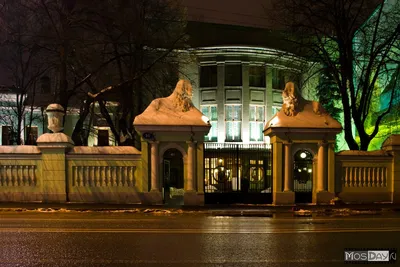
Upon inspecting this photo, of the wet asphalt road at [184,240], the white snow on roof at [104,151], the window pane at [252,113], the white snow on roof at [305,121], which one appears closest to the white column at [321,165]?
the white snow on roof at [305,121]

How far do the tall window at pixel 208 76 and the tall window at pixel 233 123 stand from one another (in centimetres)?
262

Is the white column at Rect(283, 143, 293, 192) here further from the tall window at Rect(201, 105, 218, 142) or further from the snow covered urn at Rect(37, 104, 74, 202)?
the tall window at Rect(201, 105, 218, 142)

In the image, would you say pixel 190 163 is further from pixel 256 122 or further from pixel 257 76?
pixel 257 76

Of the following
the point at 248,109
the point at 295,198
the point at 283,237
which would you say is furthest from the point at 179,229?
the point at 248,109

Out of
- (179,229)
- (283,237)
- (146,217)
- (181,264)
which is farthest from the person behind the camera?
(146,217)

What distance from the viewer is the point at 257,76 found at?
112ft

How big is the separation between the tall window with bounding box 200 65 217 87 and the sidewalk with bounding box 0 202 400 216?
20.8m

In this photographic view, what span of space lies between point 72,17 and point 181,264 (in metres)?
15.0

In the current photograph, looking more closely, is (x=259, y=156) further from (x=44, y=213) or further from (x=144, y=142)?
(x=44, y=213)

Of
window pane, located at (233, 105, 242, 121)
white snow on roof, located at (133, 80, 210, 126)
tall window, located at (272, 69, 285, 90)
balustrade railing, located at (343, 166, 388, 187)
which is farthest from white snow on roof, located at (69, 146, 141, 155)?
tall window, located at (272, 69, 285, 90)

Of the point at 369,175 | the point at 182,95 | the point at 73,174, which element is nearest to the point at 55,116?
the point at 73,174

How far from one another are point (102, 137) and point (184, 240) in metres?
25.6

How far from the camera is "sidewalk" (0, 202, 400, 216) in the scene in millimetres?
12961

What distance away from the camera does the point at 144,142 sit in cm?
1416
